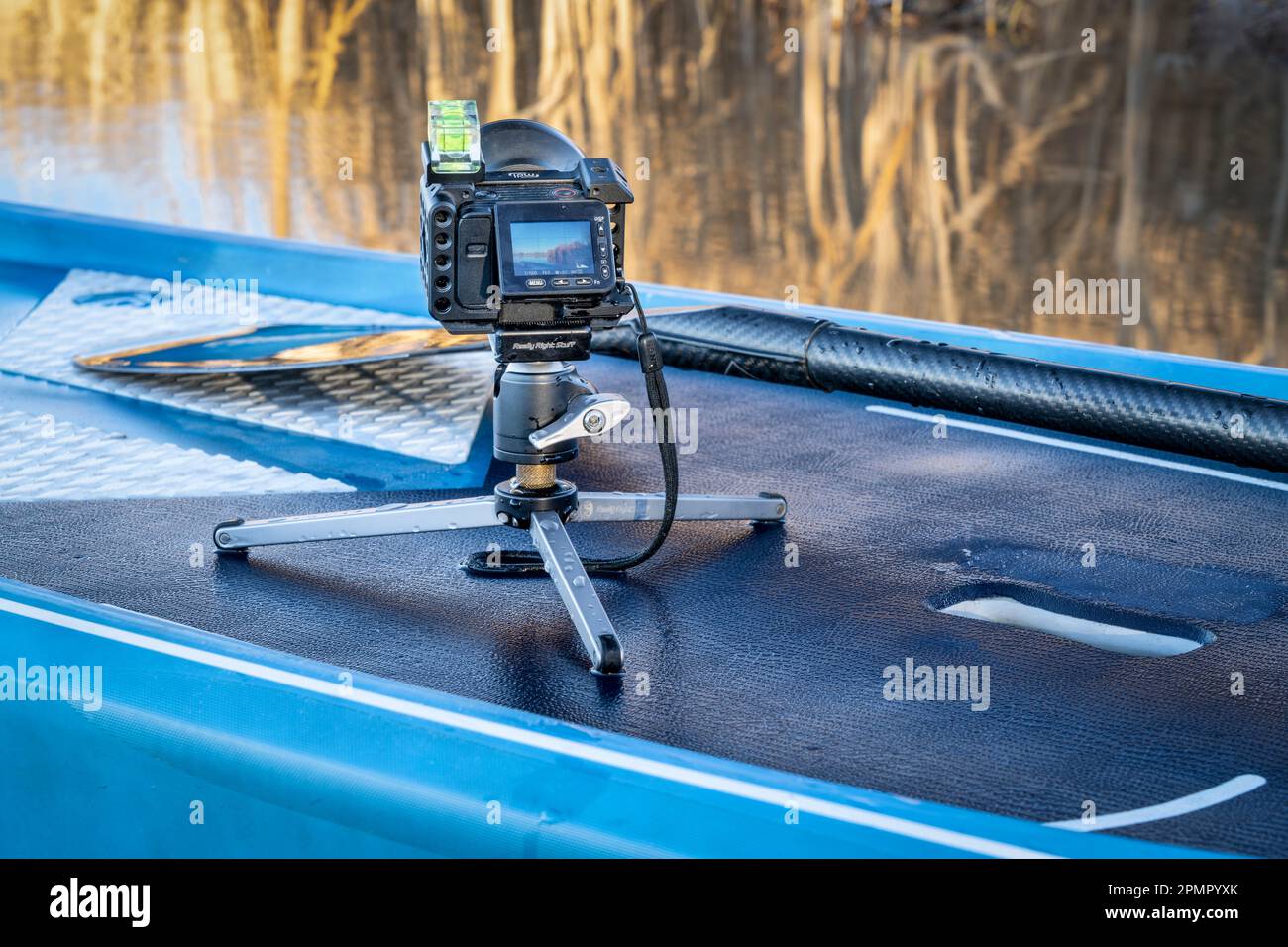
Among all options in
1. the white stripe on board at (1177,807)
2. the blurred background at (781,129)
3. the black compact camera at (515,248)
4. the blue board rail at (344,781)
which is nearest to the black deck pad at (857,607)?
the white stripe on board at (1177,807)

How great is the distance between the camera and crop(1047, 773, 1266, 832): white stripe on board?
4.52ft

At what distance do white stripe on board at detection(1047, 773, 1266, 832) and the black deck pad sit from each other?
1 centimetres

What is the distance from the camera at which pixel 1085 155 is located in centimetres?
639

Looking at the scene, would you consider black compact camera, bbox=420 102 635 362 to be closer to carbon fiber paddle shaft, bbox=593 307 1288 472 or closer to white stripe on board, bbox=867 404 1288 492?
carbon fiber paddle shaft, bbox=593 307 1288 472

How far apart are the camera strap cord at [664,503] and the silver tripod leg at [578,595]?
0.11 metres

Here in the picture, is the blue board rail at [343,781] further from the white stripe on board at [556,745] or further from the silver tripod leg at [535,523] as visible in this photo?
the silver tripod leg at [535,523]

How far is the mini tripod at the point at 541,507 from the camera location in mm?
1700

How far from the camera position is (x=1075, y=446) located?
2.46 meters

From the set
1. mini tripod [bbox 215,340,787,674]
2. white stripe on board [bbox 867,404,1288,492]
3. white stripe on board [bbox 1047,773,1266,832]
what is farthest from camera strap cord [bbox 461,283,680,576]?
white stripe on board [bbox 867,404,1288,492]

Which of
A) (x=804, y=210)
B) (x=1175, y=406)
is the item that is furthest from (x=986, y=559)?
(x=804, y=210)
